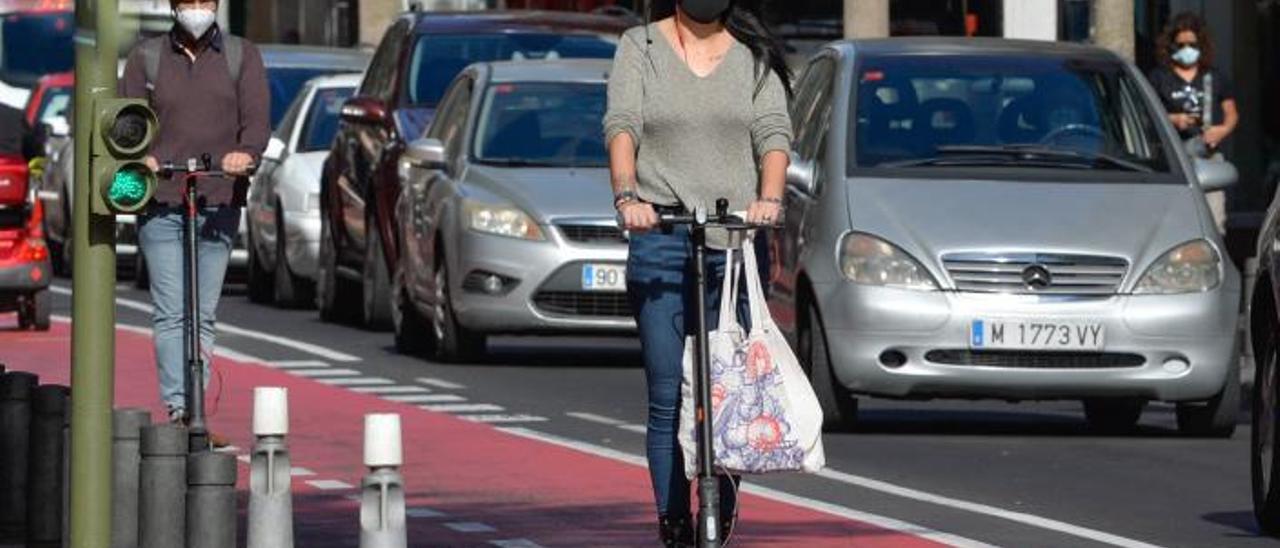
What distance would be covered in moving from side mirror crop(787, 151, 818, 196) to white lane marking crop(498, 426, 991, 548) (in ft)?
4.98

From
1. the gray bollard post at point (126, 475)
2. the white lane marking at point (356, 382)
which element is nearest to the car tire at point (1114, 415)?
the white lane marking at point (356, 382)

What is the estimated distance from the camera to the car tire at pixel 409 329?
2308cm

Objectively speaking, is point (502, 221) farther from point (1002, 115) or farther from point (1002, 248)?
point (1002, 248)

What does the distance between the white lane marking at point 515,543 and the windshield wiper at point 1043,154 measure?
555cm

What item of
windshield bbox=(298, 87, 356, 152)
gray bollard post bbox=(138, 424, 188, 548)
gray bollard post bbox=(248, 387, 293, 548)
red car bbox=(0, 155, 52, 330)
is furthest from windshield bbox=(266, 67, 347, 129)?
gray bollard post bbox=(248, 387, 293, 548)

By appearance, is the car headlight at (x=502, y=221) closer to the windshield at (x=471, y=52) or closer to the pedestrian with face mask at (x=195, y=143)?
the windshield at (x=471, y=52)

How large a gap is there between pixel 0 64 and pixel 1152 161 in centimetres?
3580

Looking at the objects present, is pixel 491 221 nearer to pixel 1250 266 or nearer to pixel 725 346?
pixel 1250 266

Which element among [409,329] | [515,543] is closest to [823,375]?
[515,543]

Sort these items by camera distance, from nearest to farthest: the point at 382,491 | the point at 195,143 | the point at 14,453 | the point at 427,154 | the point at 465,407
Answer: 1. the point at 382,491
2. the point at 14,453
3. the point at 195,143
4. the point at 465,407
5. the point at 427,154

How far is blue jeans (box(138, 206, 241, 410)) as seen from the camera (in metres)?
15.0

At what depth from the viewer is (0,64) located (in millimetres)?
52125

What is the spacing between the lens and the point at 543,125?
22.5m

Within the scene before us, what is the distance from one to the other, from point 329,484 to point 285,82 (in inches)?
678
